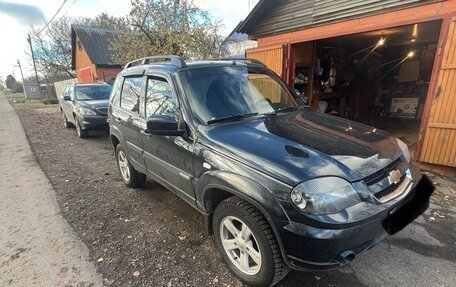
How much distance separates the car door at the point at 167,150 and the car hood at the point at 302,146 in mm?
425

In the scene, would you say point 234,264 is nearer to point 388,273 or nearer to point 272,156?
point 272,156

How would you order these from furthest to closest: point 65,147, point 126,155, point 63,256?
point 65,147 < point 126,155 < point 63,256

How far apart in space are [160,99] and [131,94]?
0.95m

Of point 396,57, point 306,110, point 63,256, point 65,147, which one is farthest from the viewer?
point 396,57

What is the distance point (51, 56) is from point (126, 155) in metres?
33.9

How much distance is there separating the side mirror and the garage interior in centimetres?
568

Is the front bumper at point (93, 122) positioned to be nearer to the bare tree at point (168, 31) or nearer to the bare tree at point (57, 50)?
the bare tree at point (168, 31)

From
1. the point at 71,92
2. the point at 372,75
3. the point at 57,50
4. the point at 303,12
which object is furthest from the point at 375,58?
the point at 57,50

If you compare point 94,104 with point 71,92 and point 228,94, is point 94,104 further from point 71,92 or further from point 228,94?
point 228,94

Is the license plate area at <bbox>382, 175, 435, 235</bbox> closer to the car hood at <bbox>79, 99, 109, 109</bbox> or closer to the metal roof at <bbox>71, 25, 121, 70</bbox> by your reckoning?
the car hood at <bbox>79, 99, 109, 109</bbox>

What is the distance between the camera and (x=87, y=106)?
8289 mm

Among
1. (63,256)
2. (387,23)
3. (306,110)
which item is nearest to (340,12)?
(387,23)

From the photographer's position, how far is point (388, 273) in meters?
2.48

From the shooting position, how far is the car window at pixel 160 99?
115 inches
